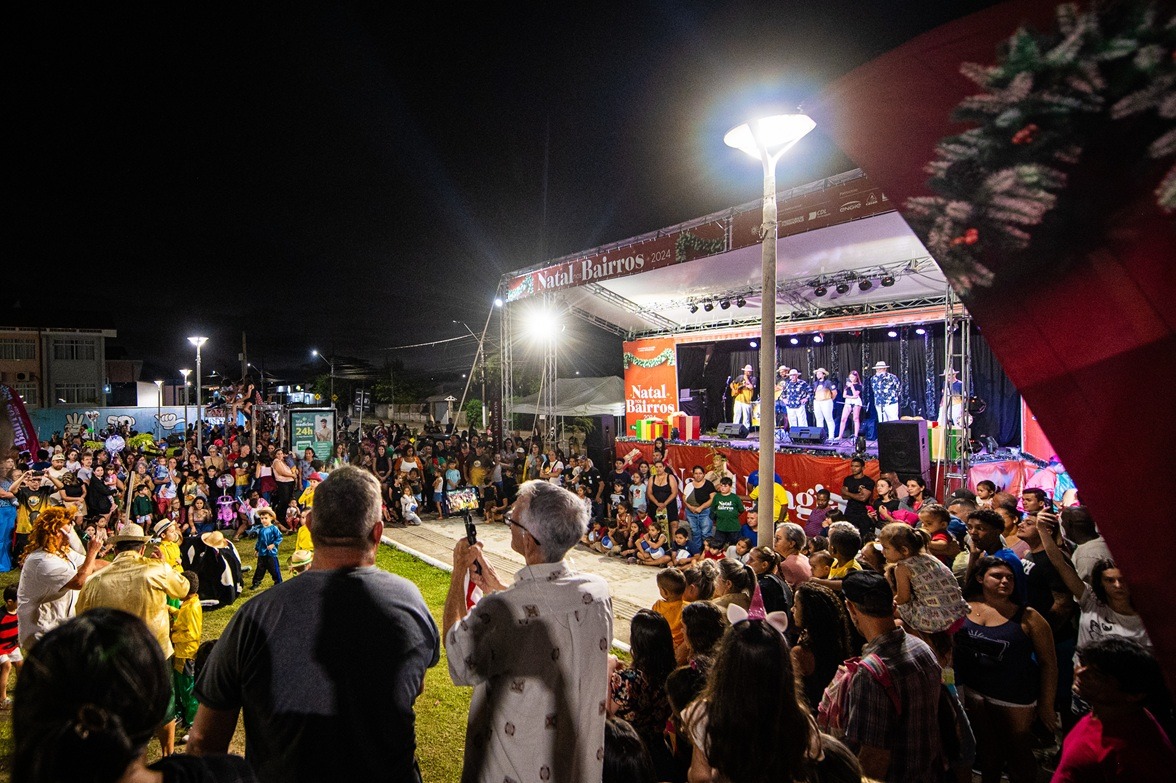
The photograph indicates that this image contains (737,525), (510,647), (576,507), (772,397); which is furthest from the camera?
(737,525)

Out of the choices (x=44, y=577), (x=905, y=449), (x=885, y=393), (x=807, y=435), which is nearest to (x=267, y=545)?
(x=44, y=577)

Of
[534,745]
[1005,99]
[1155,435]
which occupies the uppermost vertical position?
[1005,99]

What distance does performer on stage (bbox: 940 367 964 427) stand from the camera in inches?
396

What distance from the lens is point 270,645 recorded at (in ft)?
5.94

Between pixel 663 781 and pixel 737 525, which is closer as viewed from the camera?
pixel 663 781

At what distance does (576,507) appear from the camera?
2.36m

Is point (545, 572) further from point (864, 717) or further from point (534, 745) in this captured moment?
point (864, 717)

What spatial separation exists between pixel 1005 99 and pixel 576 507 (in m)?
1.86

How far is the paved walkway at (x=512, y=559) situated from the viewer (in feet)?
26.1

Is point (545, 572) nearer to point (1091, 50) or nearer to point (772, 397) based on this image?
point (1091, 50)

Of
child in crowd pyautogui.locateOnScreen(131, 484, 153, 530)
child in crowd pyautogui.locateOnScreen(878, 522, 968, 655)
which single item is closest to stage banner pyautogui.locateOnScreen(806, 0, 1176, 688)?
child in crowd pyautogui.locateOnScreen(878, 522, 968, 655)

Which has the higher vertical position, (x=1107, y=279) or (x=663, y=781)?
(x=1107, y=279)

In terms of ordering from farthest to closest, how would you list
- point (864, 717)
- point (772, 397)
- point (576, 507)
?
point (772, 397) < point (864, 717) < point (576, 507)

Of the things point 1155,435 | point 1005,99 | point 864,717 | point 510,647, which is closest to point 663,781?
point 864,717
